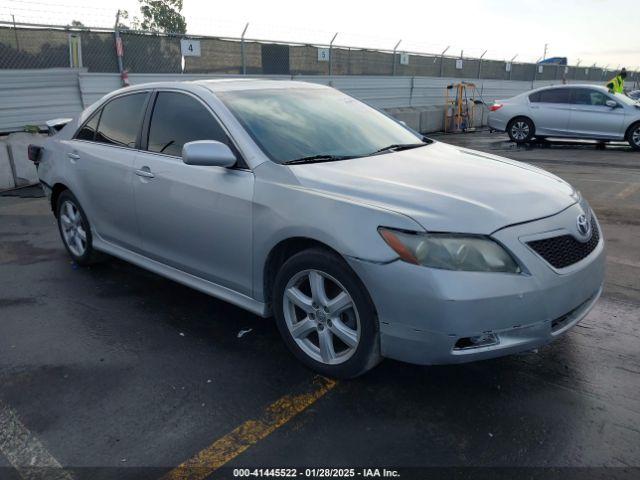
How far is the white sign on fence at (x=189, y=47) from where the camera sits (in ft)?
42.0

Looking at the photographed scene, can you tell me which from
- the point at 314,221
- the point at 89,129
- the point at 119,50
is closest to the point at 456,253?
the point at 314,221

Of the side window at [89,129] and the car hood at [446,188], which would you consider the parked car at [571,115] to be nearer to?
the car hood at [446,188]

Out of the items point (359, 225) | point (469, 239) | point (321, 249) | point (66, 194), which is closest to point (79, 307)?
point (66, 194)

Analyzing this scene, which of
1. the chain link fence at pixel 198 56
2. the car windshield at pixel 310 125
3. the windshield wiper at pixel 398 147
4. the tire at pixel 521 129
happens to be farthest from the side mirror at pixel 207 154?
the tire at pixel 521 129

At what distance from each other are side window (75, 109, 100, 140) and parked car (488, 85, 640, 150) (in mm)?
12426

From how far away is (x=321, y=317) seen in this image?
3025 millimetres

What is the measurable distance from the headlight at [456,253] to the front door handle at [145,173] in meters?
2.09

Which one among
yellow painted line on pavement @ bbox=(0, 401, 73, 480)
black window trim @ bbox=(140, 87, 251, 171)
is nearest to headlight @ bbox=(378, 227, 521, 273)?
black window trim @ bbox=(140, 87, 251, 171)

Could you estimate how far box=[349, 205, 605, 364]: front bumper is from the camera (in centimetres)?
252

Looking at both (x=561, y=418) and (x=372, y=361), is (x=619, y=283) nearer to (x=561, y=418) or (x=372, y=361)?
(x=561, y=418)

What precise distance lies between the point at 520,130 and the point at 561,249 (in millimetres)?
13178

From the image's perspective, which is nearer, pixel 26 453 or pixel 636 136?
pixel 26 453

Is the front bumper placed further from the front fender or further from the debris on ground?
the debris on ground

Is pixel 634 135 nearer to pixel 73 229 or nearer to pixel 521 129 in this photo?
pixel 521 129
